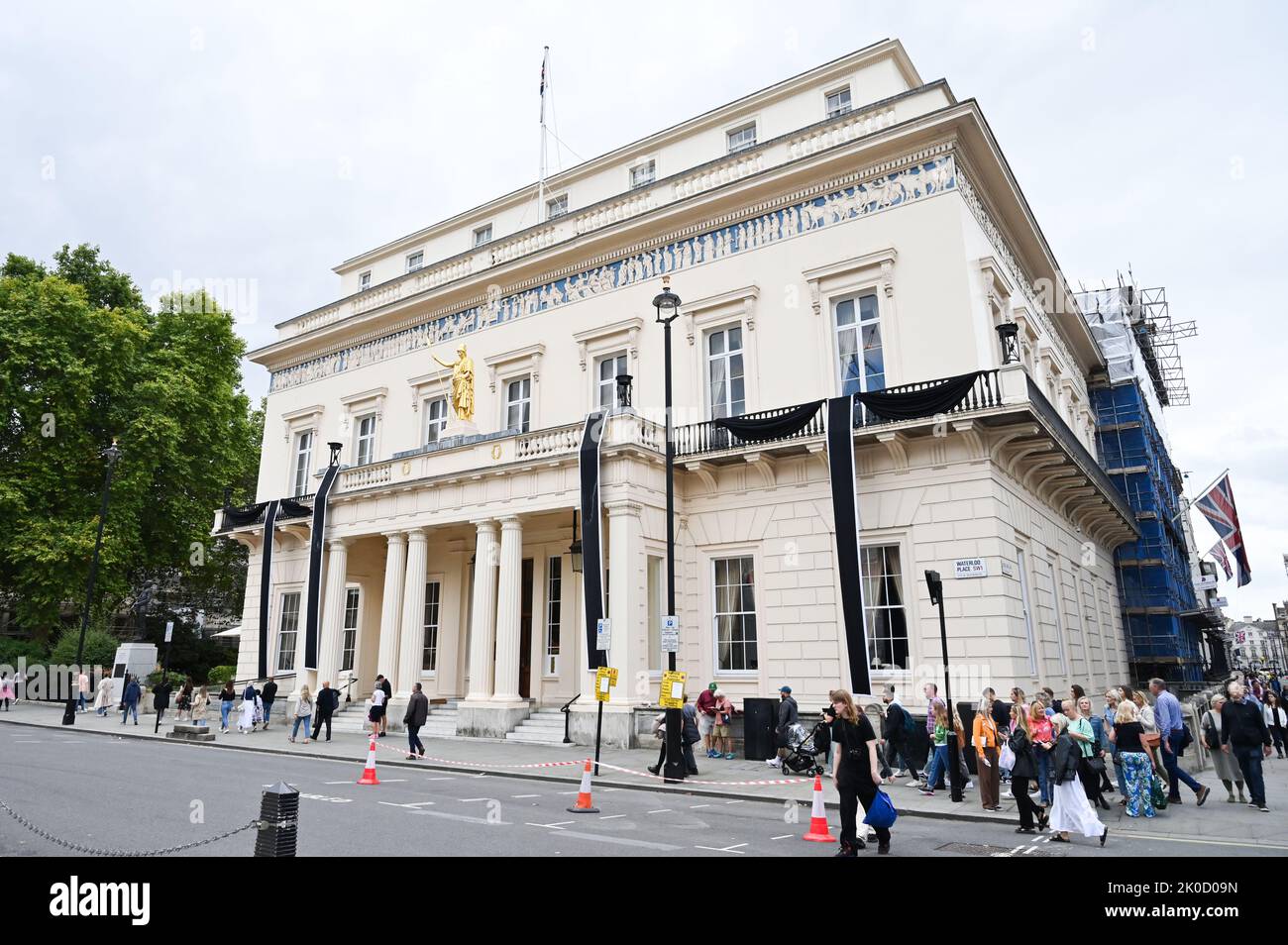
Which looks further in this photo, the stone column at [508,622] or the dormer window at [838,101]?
the dormer window at [838,101]

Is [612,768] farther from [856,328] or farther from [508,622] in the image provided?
[856,328]

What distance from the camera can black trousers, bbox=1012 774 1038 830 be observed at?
1023 cm

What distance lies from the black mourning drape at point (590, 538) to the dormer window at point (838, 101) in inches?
476

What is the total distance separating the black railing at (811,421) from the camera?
17.7m

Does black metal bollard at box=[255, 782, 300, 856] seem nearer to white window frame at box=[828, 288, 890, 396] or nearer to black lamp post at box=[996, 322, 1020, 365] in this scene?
black lamp post at box=[996, 322, 1020, 365]

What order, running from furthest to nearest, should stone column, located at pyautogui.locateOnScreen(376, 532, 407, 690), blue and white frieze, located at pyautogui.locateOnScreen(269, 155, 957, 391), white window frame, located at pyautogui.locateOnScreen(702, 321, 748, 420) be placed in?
stone column, located at pyautogui.locateOnScreen(376, 532, 407, 690), white window frame, located at pyautogui.locateOnScreen(702, 321, 748, 420), blue and white frieze, located at pyautogui.locateOnScreen(269, 155, 957, 391)

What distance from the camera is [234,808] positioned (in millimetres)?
10734

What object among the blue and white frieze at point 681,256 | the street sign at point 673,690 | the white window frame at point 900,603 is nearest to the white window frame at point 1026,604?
the white window frame at point 900,603

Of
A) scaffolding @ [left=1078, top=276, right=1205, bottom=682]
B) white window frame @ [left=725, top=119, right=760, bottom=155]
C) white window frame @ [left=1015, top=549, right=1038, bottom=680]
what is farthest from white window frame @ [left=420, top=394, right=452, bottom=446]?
scaffolding @ [left=1078, top=276, right=1205, bottom=682]

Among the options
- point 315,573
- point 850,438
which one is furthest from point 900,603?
Answer: point 315,573

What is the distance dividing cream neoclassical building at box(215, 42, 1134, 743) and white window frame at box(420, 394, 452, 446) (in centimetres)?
10

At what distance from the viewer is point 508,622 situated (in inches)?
834

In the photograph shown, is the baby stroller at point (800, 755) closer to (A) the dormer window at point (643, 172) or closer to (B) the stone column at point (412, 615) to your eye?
(B) the stone column at point (412, 615)

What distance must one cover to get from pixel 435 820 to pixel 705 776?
650 centimetres
